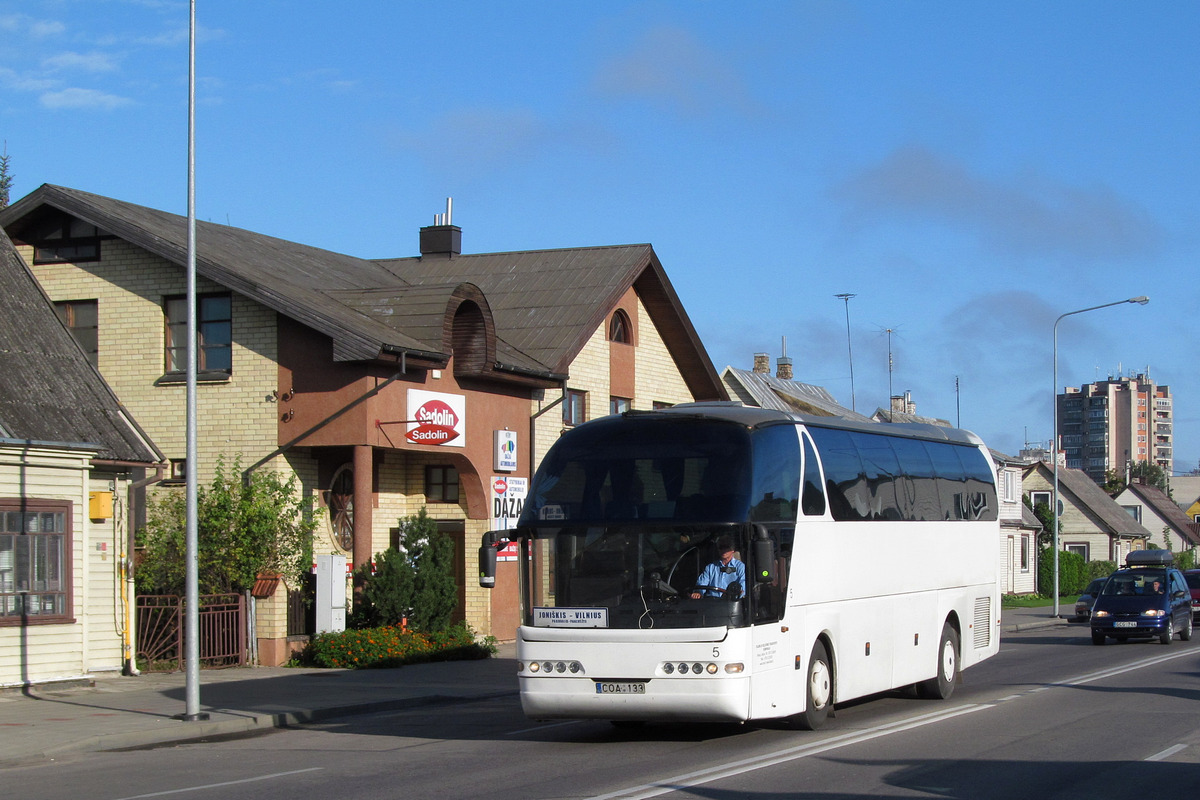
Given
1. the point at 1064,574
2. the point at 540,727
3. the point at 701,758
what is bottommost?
the point at 1064,574

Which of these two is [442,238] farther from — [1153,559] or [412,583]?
[1153,559]

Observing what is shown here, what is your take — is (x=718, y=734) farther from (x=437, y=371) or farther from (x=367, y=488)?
(x=437, y=371)

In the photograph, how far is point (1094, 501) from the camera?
83375 millimetres

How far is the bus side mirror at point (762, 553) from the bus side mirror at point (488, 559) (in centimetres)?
248

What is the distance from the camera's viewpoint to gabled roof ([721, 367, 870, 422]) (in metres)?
52.6

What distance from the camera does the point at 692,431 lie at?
13984mm

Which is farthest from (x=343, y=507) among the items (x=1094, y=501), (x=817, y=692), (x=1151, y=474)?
(x=1151, y=474)

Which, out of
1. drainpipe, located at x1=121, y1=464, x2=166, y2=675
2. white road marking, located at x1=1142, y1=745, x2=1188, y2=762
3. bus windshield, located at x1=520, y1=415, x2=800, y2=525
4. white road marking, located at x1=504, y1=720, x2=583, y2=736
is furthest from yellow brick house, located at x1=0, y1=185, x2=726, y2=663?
white road marking, located at x1=1142, y1=745, x2=1188, y2=762

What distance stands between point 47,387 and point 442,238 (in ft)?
55.9

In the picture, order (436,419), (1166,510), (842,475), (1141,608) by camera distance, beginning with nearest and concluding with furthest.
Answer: (842,475) → (436,419) → (1141,608) → (1166,510)

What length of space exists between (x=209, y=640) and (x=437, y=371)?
6.46 metres

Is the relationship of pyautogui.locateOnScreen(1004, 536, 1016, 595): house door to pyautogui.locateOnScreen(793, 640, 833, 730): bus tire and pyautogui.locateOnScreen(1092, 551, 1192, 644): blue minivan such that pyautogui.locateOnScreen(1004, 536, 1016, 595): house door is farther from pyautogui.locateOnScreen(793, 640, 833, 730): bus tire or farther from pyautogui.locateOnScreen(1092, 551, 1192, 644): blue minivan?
Result: pyautogui.locateOnScreen(793, 640, 833, 730): bus tire

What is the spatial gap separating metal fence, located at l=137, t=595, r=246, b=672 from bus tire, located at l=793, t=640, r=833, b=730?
477 inches

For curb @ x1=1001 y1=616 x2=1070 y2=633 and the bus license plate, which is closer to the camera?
the bus license plate
